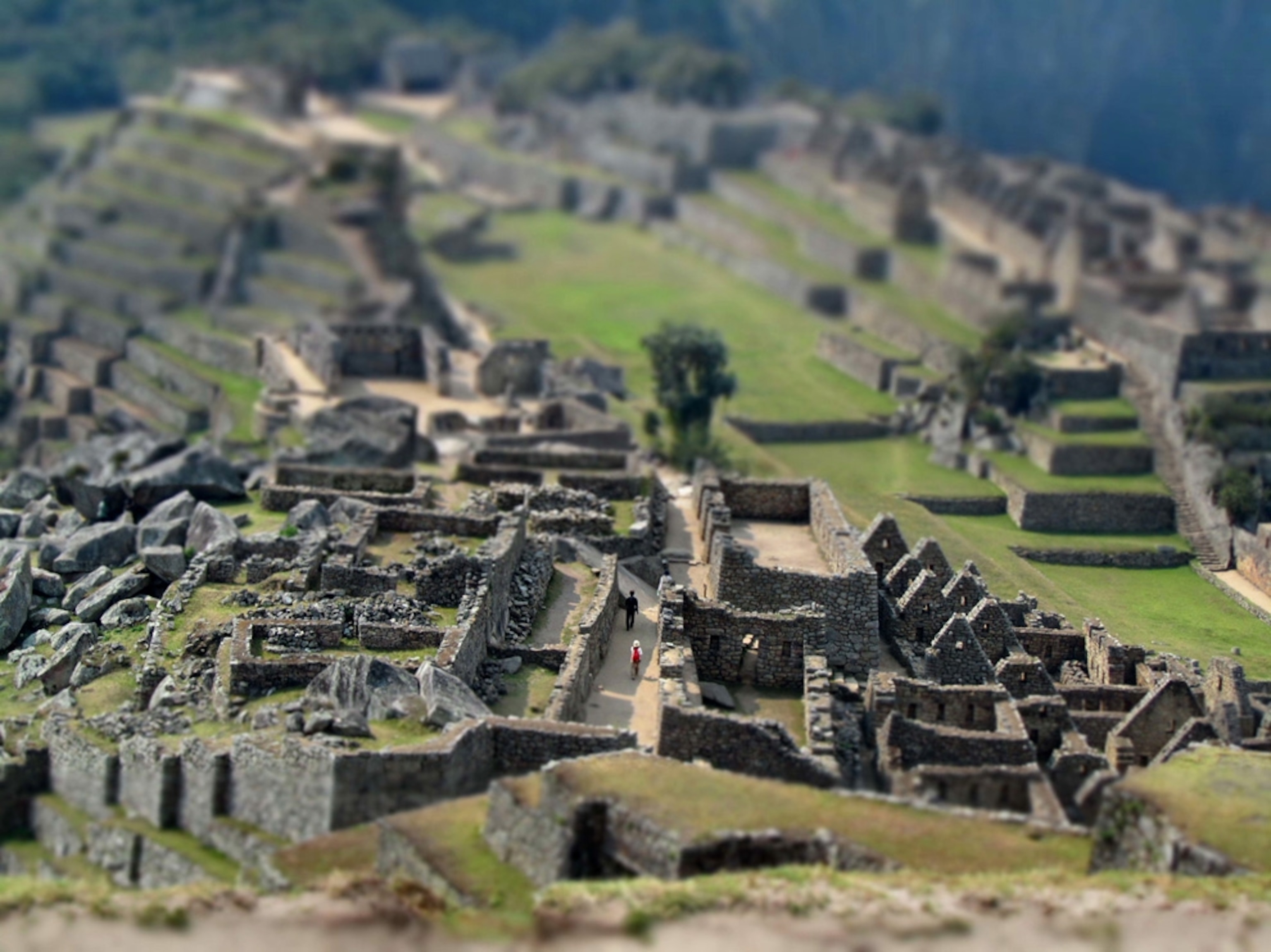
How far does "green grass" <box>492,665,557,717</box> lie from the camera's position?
37.0m

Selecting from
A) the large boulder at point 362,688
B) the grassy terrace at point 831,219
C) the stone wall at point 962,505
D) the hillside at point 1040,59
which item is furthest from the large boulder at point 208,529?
the hillside at point 1040,59

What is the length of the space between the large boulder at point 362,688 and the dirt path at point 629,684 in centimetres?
332

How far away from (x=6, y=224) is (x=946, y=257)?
37.9 metres

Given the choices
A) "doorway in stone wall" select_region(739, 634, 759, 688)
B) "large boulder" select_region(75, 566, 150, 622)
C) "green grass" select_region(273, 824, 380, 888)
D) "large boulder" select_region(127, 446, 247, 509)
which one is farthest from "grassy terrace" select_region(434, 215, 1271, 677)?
"green grass" select_region(273, 824, 380, 888)

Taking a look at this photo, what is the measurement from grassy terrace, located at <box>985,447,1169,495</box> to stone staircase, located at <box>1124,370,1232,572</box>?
397 mm

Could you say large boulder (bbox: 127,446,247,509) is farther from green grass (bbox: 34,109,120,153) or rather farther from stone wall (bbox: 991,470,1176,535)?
green grass (bbox: 34,109,120,153)

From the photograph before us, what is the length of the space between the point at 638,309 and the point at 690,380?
23.3m

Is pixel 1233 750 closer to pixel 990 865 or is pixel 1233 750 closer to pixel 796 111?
pixel 990 865

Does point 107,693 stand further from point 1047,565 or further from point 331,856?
point 1047,565

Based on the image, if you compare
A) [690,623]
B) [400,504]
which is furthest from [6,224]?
[690,623]

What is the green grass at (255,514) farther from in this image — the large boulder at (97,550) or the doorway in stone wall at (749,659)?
the doorway in stone wall at (749,659)

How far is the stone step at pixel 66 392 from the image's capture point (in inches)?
3076

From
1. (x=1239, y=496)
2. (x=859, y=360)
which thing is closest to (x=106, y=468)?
(x=1239, y=496)

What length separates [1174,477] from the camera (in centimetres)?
6838
